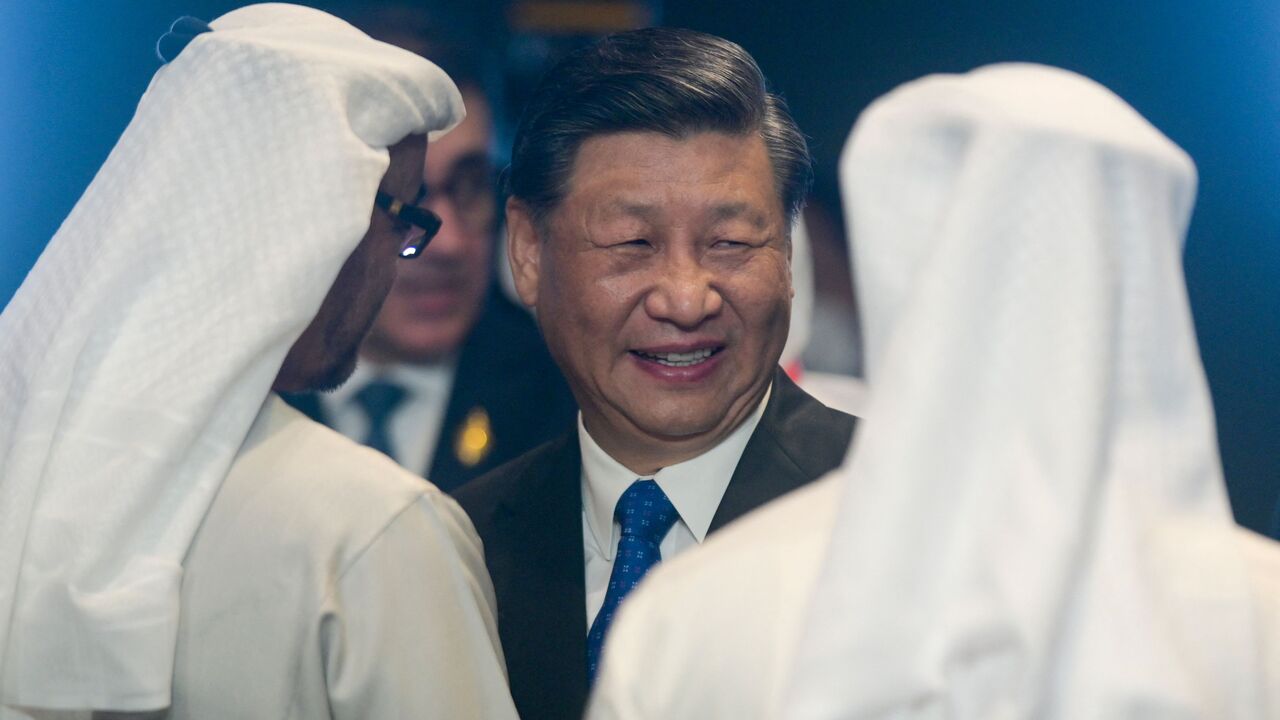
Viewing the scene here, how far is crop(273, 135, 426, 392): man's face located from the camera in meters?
1.65

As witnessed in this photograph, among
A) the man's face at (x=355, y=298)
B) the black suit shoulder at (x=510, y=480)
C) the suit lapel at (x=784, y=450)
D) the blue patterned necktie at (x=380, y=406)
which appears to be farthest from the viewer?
the blue patterned necktie at (x=380, y=406)

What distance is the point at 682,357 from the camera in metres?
1.93

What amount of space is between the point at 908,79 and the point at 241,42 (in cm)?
208

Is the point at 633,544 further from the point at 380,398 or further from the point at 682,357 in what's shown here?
the point at 380,398

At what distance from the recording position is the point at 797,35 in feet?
10.7

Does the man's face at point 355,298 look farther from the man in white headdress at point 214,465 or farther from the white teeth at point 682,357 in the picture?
the white teeth at point 682,357

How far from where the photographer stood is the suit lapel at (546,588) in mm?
1832

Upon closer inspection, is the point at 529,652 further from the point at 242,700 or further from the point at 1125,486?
the point at 1125,486

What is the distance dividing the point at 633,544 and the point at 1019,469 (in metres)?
0.96

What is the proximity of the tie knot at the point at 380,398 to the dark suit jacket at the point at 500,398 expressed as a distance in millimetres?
124

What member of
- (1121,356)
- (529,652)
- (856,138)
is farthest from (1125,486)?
(529,652)

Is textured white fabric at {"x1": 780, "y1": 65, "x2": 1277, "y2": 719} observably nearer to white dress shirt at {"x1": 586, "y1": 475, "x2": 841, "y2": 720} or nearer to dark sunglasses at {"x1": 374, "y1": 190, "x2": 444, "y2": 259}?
white dress shirt at {"x1": 586, "y1": 475, "x2": 841, "y2": 720}

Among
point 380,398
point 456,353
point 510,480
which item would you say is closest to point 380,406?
point 380,398

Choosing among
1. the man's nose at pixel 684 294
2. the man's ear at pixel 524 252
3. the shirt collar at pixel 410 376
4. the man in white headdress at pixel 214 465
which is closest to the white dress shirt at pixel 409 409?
the shirt collar at pixel 410 376
